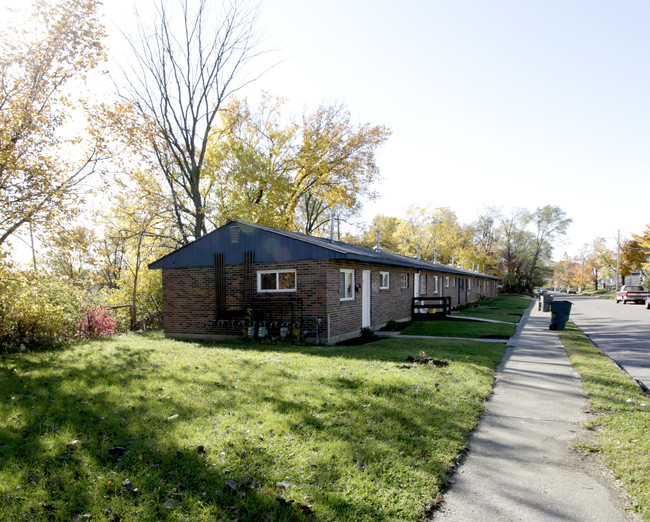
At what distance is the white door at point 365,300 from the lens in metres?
15.2

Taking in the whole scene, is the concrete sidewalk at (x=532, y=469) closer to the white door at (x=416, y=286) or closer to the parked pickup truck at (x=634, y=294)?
the white door at (x=416, y=286)

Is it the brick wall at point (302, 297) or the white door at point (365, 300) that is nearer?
the brick wall at point (302, 297)

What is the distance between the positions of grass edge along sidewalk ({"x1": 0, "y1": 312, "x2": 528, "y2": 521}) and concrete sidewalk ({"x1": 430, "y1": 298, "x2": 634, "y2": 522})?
21cm

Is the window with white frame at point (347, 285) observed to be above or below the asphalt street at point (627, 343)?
above

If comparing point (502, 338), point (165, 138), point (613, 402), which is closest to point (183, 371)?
point (613, 402)

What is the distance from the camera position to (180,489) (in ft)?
11.7

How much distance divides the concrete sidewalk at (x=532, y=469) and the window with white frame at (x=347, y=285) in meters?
7.28

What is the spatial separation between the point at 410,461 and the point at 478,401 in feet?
8.61

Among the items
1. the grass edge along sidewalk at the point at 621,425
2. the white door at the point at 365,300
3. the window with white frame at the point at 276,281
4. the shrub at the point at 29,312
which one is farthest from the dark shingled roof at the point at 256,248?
the grass edge along sidewalk at the point at 621,425

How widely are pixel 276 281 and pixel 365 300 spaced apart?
3.58 metres

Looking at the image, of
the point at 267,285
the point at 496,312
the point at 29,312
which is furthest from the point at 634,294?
the point at 29,312

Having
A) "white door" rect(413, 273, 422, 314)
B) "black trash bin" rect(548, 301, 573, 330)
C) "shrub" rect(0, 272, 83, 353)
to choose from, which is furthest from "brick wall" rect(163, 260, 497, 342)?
"black trash bin" rect(548, 301, 573, 330)

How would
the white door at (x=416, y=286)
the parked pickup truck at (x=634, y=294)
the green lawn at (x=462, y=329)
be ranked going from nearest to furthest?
1. the green lawn at (x=462, y=329)
2. the white door at (x=416, y=286)
3. the parked pickup truck at (x=634, y=294)

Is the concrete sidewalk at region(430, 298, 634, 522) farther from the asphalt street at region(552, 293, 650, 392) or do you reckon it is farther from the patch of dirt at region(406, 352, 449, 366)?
the asphalt street at region(552, 293, 650, 392)
